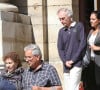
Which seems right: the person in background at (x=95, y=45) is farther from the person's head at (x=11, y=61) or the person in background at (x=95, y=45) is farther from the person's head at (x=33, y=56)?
the person's head at (x=33, y=56)

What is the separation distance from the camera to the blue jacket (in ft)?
28.5

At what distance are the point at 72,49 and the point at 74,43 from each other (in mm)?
102

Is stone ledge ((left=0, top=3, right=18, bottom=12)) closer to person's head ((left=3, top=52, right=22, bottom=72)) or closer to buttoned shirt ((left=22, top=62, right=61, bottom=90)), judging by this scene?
person's head ((left=3, top=52, right=22, bottom=72))

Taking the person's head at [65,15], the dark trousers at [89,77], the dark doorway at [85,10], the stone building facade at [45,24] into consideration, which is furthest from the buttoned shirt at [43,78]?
the dark doorway at [85,10]

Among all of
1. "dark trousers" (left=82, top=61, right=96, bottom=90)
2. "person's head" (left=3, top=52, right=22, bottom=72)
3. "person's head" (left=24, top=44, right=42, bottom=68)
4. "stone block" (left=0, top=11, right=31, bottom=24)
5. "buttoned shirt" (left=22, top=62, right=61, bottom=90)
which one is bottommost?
"dark trousers" (left=82, top=61, right=96, bottom=90)

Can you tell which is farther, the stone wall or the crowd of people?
the stone wall

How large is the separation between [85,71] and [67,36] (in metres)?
0.83

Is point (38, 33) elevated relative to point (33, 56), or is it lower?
lower

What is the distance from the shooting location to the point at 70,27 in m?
A: 8.77

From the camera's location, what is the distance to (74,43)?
8734mm

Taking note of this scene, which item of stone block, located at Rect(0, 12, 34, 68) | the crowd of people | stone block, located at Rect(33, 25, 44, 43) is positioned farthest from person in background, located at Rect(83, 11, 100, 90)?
stone block, located at Rect(33, 25, 44, 43)

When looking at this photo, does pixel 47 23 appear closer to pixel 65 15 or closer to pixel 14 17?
pixel 14 17

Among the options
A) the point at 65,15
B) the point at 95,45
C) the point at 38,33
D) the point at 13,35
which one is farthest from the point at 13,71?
the point at 38,33

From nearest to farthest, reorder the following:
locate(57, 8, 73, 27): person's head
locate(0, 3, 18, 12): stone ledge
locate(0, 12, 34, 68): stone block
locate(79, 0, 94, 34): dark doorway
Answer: locate(57, 8, 73, 27): person's head, locate(0, 12, 34, 68): stone block, locate(0, 3, 18, 12): stone ledge, locate(79, 0, 94, 34): dark doorway
